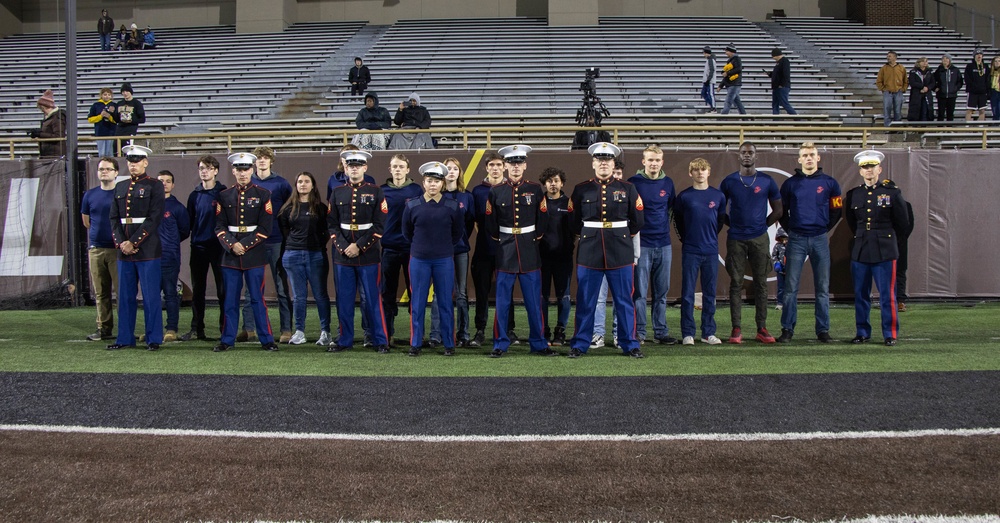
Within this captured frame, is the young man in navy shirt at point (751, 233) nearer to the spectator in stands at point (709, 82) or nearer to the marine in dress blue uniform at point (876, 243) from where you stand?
the marine in dress blue uniform at point (876, 243)

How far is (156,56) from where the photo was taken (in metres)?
25.0

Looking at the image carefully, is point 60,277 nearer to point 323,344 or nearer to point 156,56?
point 323,344

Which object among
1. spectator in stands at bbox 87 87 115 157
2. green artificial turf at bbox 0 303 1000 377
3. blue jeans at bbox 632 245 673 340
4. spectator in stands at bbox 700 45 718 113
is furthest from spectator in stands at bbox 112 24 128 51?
blue jeans at bbox 632 245 673 340

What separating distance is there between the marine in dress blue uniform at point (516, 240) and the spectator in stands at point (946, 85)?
42.5 ft

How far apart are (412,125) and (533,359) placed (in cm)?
793

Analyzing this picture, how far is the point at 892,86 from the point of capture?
17594 millimetres

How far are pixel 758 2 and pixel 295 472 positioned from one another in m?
26.2

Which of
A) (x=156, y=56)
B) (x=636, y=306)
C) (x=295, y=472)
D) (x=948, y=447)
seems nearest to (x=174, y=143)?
(x=156, y=56)

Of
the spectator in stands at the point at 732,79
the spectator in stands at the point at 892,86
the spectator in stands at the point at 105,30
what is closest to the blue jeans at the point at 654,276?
the spectator in stands at the point at 732,79

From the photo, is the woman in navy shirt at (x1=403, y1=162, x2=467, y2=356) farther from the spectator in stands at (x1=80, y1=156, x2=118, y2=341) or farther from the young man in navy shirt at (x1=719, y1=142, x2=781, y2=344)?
the spectator in stands at (x1=80, y1=156, x2=118, y2=341)

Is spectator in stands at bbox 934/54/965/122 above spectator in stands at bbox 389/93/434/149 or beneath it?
above

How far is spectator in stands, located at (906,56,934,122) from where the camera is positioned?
1742cm

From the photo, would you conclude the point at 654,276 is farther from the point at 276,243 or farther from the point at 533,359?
the point at 276,243

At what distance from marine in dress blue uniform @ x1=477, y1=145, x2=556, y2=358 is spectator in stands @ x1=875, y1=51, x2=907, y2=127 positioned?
41.2 ft
